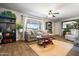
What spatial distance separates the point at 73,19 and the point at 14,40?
4.32ft

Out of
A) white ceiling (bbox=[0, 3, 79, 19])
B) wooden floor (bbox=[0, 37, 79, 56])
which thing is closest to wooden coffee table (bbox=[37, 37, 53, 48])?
wooden floor (bbox=[0, 37, 79, 56])

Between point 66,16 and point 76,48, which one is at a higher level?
point 66,16

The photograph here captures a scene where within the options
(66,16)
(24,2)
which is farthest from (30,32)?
(66,16)

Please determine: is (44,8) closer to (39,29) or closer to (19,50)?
(39,29)

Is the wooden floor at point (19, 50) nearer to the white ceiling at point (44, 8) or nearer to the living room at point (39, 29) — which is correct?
the living room at point (39, 29)

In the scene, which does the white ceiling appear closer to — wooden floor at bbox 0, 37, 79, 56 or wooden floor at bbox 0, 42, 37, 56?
wooden floor at bbox 0, 37, 79, 56

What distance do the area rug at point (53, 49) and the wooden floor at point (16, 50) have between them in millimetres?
107

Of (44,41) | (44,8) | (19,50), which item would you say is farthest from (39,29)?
(19,50)

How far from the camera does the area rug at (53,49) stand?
2.23 metres

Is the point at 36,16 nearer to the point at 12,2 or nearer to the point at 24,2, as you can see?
the point at 24,2

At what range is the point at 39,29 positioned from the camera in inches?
88.6

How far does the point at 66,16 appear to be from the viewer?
7.35ft

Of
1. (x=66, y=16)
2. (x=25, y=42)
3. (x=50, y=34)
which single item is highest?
(x=66, y=16)

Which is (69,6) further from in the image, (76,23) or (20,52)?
(20,52)
